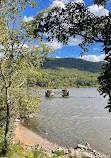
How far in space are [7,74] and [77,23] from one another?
6.91 meters

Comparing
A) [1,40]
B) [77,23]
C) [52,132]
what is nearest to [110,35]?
[77,23]

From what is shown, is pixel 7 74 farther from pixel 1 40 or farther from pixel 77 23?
pixel 77 23

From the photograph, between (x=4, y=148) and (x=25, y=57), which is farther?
(x=4, y=148)

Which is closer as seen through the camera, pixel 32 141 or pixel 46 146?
pixel 46 146

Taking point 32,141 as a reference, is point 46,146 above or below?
above

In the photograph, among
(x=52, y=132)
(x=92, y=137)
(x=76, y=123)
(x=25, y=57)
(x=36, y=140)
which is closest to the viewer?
(x=25, y=57)

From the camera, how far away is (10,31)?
11344 millimetres

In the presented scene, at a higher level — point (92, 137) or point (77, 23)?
point (77, 23)

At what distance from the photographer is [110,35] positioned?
21.0 ft

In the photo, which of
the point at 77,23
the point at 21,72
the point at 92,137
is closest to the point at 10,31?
the point at 21,72

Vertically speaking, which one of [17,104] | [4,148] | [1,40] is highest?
[1,40]

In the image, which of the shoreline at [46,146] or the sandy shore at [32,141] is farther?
the sandy shore at [32,141]

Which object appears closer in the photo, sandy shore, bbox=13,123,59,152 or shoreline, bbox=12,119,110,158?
shoreline, bbox=12,119,110,158

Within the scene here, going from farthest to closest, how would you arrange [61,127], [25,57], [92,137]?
[61,127]
[92,137]
[25,57]
